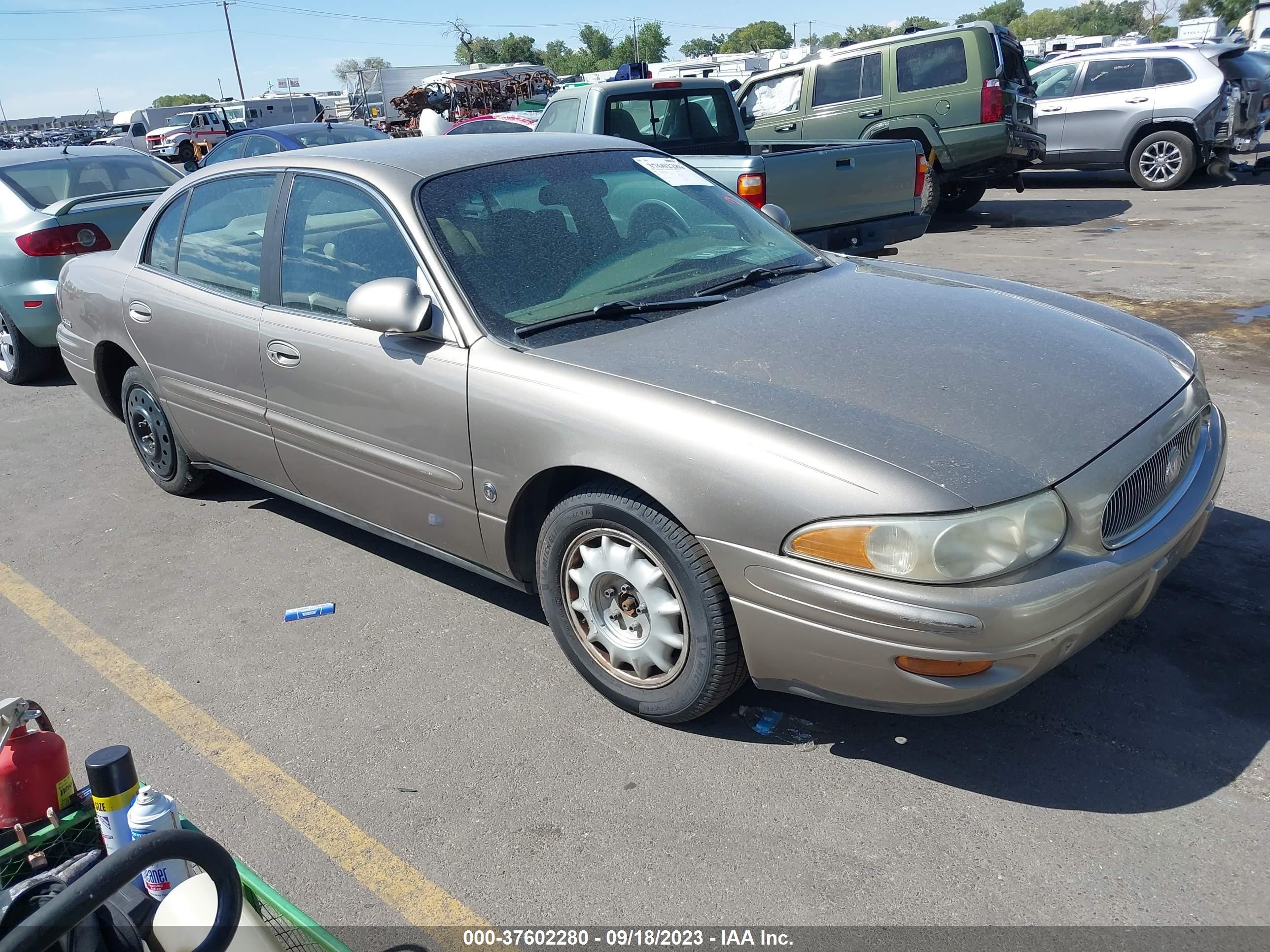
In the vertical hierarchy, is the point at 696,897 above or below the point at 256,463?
below

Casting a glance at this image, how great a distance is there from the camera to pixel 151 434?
16.9 ft

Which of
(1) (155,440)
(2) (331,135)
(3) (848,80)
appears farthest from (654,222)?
(3) (848,80)

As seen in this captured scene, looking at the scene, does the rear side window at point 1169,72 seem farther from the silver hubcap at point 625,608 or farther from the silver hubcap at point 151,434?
the silver hubcap at point 625,608

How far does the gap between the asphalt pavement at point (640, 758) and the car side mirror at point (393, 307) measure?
1154mm

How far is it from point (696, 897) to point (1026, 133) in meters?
11.9

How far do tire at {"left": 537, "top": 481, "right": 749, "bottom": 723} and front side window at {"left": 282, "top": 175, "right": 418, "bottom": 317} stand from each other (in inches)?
43.7

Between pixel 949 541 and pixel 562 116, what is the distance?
23.6 feet

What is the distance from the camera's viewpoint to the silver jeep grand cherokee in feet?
43.3

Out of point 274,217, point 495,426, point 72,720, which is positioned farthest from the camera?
point 274,217

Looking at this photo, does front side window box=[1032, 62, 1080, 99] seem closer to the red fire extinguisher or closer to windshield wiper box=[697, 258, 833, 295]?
windshield wiper box=[697, 258, 833, 295]

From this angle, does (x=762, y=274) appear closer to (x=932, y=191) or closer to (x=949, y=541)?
(x=949, y=541)

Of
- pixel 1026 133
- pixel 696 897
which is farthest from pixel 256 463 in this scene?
pixel 1026 133

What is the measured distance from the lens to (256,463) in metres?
4.33

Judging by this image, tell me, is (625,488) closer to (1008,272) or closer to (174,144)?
(1008,272)
